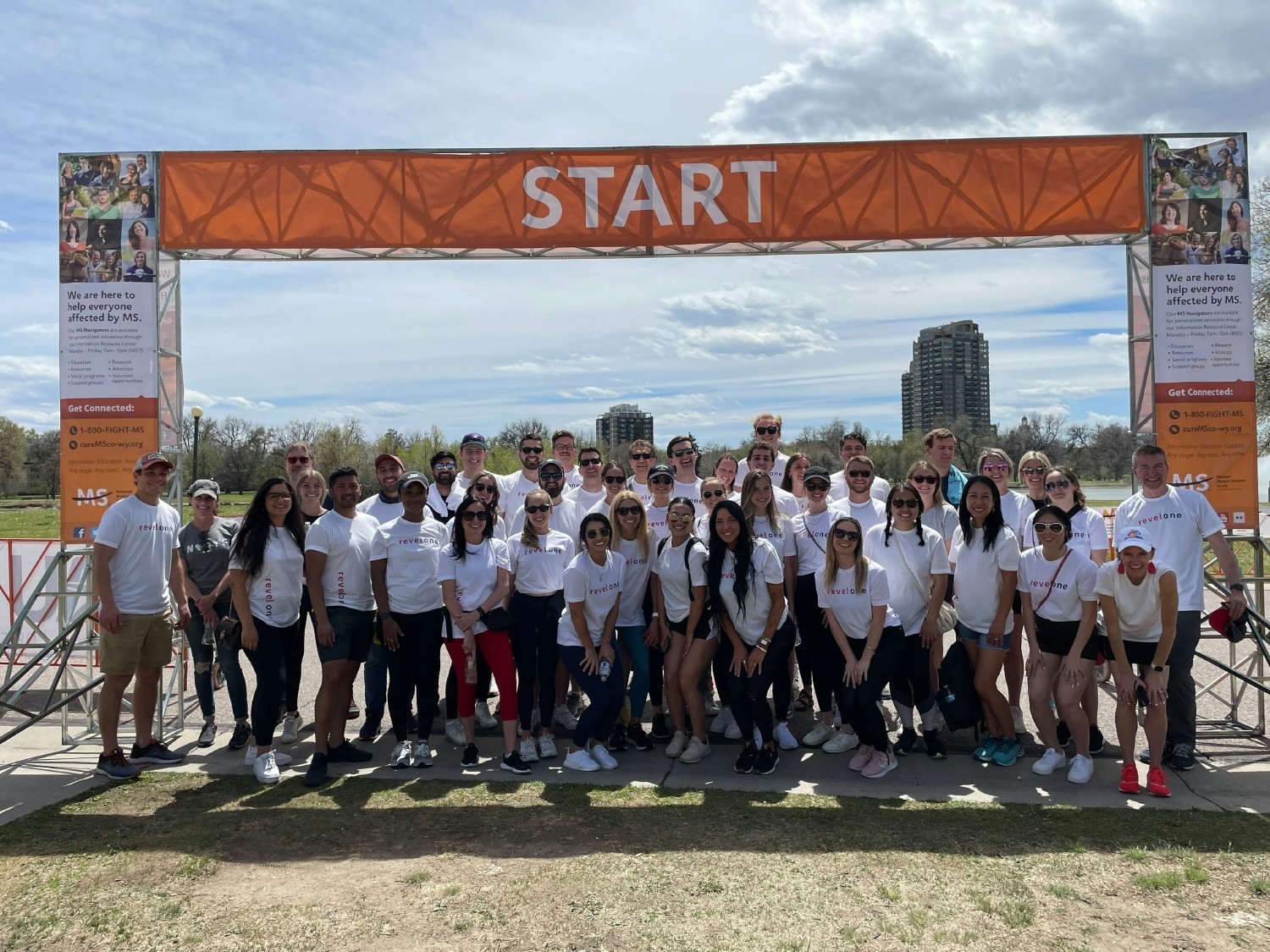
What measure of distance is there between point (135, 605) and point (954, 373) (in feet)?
274

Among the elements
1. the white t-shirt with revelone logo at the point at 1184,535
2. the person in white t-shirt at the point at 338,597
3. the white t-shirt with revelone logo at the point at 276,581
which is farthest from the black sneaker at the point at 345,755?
the white t-shirt with revelone logo at the point at 1184,535

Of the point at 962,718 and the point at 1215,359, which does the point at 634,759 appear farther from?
the point at 1215,359

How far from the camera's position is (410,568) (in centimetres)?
541

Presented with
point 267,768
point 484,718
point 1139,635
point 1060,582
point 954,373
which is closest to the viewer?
point 1139,635

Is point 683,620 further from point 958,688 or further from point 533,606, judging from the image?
point 958,688

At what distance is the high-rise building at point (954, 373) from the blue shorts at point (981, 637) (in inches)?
3077

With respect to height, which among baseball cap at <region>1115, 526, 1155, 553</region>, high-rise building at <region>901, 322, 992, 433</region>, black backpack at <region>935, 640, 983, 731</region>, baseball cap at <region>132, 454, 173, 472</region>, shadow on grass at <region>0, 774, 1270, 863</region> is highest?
high-rise building at <region>901, 322, 992, 433</region>

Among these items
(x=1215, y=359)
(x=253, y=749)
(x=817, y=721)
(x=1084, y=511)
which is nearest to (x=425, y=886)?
(x=253, y=749)

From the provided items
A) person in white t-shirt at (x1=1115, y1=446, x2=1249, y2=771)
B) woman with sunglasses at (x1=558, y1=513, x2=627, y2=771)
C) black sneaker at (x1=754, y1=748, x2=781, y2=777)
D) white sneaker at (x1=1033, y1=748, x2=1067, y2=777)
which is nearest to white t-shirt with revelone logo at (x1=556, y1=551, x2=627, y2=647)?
woman with sunglasses at (x1=558, y1=513, x2=627, y2=771)

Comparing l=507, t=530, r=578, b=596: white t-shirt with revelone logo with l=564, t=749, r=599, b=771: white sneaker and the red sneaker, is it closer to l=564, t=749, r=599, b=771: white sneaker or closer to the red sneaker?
l=564, t=749, r=599, b=771: white sneaker

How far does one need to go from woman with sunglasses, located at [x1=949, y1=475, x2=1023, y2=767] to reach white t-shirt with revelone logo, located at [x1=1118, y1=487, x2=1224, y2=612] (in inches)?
33.7

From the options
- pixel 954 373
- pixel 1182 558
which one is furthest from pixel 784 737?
pixel 954 373

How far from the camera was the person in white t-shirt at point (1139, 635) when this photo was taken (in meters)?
4.89

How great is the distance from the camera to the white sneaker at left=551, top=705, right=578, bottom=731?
6.33m
